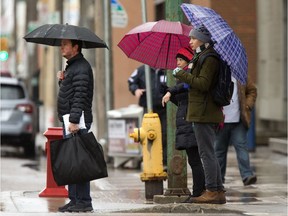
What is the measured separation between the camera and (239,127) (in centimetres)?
1316

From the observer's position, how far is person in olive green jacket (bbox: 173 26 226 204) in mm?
9883

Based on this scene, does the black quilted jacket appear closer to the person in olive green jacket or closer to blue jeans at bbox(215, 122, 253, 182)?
the person in olive green jacket

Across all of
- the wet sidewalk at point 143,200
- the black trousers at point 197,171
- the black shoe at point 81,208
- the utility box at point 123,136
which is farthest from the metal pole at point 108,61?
Answer: the black shoe at point 81,208

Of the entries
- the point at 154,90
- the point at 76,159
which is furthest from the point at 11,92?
the point at 76,159

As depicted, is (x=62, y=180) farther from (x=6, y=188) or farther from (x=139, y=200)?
(x=6, y=188)

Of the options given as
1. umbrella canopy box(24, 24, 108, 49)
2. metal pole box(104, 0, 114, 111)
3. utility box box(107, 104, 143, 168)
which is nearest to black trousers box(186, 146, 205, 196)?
umbrella canopy box(24, 24, 108, 49)

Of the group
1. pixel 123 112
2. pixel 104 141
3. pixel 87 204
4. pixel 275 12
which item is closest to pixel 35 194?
pixel 87 204

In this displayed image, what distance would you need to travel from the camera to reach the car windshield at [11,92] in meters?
21.1

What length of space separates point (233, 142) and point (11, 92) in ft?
29.3

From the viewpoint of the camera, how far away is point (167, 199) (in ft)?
35.6

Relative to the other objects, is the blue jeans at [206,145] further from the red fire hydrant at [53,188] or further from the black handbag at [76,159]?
the red fire hydrant at [53,188]

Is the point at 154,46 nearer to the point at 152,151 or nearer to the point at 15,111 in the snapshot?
the point at 152,151

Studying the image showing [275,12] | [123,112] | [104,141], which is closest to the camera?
[123,112]

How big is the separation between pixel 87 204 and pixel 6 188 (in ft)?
11.7
